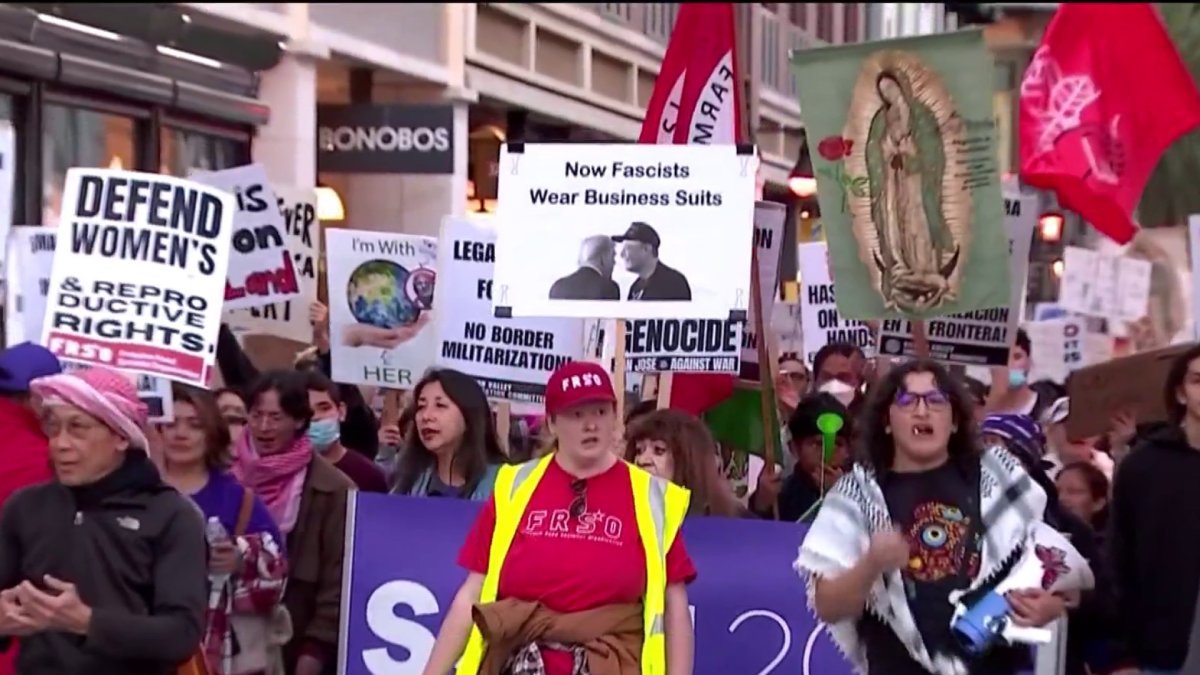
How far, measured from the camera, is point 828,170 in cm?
909

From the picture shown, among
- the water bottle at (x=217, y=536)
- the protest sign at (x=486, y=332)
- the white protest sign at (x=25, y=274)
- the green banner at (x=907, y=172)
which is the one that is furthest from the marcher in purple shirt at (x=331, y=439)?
the green banner at (x=907, y=172)

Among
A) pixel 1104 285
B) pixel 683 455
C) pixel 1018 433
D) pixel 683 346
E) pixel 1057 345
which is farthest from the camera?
pixel 1104 285

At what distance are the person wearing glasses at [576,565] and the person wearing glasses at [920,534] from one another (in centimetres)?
37

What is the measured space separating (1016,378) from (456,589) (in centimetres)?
542

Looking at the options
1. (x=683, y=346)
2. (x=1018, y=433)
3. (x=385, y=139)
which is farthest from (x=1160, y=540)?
(x=385, y=139)

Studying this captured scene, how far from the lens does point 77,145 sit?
17156mm

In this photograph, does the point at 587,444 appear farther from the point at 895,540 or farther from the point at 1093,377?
the point at 1093,377

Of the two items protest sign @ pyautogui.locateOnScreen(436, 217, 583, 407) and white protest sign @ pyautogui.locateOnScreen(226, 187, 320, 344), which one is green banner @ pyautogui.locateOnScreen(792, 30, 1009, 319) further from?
white protest sign @ pyautogui.locateOnScreen(226, 187, 320, 344)

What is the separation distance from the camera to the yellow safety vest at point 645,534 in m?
6.04

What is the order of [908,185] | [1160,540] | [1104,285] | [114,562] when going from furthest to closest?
[1104,285]
[908,185]
[1160,540]
[114,562]

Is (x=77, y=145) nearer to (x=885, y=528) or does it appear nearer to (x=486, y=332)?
(x=486, y=332)

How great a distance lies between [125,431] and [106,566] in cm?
33

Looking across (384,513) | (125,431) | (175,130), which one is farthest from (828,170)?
(175,130)

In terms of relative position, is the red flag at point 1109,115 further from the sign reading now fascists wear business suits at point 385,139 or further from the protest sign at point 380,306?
the sign reading now fascists wear business suits at point 385,139
